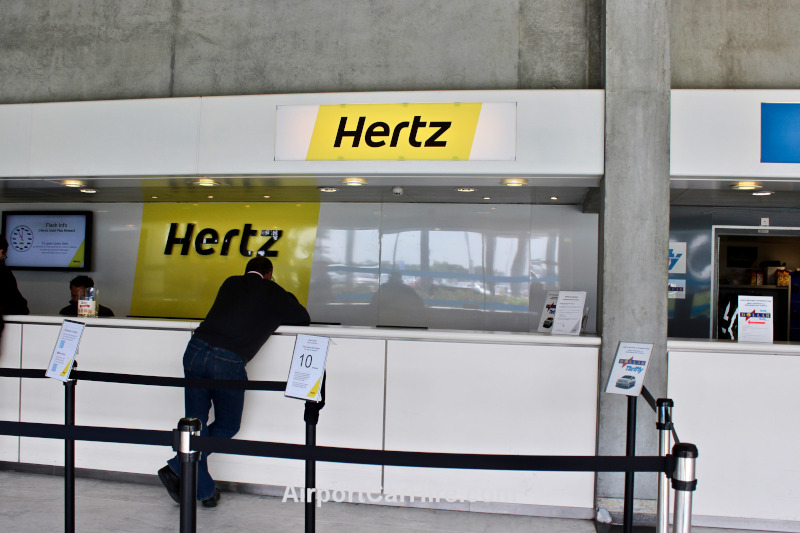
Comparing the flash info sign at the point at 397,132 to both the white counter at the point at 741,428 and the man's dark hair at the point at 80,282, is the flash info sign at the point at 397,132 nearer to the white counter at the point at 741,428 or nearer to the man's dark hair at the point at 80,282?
the white counter at the point at 741,428

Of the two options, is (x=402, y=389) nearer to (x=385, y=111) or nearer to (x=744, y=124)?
(x=385, y=111)

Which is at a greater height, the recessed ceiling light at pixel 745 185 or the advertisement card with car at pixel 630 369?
the recessed ceiling light at pixel 745 185

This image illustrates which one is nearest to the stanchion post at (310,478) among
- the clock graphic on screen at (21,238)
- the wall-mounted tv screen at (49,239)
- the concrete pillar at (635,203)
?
the concrete pillar at (635,203)

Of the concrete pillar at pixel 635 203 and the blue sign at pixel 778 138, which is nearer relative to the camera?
the concrete pillar at pixel 635 203

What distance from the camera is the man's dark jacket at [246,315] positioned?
11.5 ft

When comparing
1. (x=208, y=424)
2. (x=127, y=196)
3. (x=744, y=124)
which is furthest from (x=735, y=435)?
(x=127, y=196)

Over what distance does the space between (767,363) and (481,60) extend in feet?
8.22

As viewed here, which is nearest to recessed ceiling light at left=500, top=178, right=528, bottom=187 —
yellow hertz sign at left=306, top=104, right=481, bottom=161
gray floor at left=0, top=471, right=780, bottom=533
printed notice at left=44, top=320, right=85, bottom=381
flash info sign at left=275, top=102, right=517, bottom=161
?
flash info sign at left=275, top=102, right=517, bottom=161

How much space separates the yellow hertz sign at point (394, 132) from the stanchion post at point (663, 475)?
2.03 meters

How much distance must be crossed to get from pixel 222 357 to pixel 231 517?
2.87ft

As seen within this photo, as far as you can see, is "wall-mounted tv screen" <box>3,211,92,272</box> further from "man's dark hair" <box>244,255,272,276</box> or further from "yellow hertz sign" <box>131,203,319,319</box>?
"man's dark hair" <box>244,255,272,276</box>

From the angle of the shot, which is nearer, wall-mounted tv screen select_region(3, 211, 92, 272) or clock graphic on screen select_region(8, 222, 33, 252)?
wall-mounted tv screen select_region(3, 211, 92, 272)

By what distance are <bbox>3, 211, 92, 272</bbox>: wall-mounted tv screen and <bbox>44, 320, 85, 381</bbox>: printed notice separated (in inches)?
159

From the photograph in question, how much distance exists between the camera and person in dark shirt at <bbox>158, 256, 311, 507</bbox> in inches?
137
